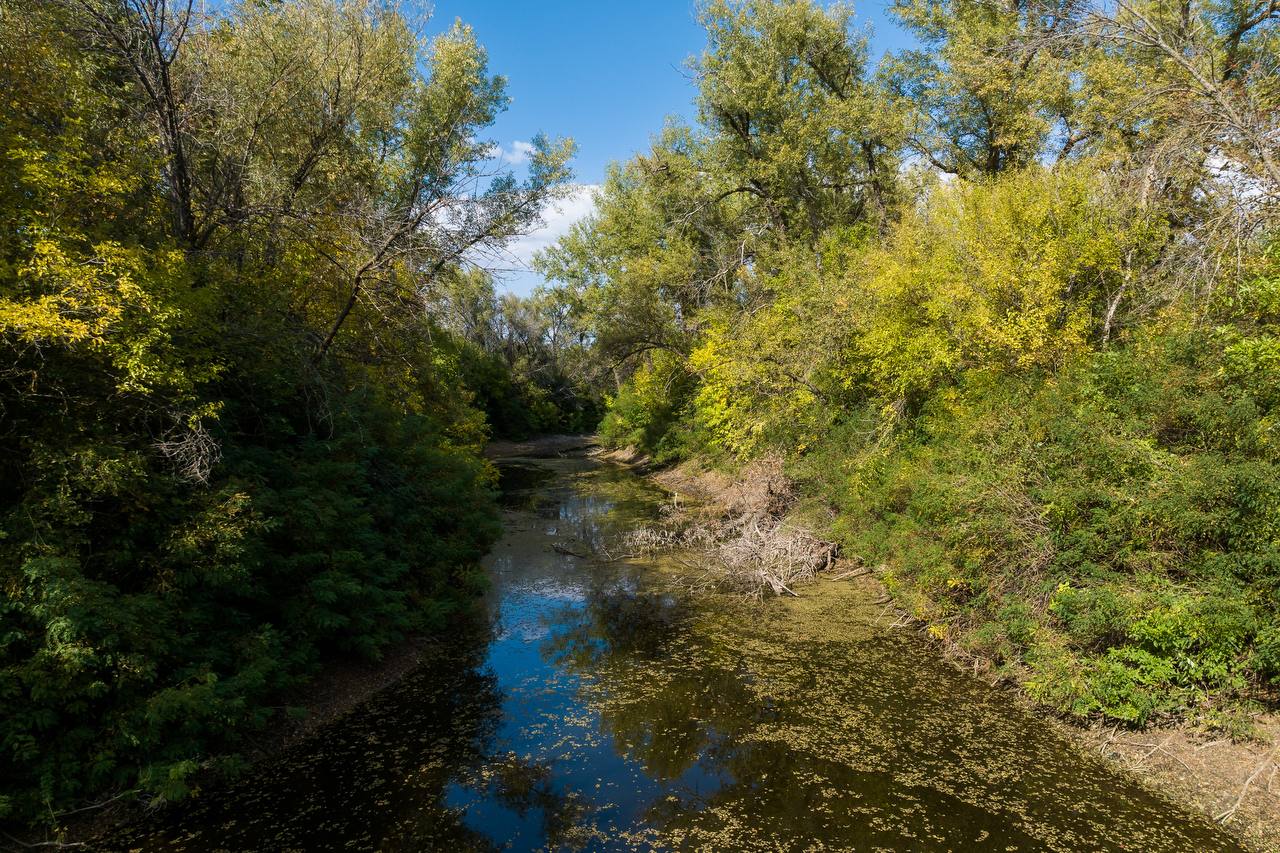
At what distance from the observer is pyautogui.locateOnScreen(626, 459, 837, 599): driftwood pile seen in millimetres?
12570

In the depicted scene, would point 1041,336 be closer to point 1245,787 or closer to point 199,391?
point 1245,787

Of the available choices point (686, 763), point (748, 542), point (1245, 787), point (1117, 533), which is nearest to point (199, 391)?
point (686, 763)

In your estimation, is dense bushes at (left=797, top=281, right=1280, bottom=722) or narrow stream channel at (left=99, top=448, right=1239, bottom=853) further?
dense bushes at (left=797, top=281, right=1280, bottom=722)

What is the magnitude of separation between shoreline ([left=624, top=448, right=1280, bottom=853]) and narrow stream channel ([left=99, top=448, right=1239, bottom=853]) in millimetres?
219

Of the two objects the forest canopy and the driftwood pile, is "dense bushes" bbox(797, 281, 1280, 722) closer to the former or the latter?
the forest canopy

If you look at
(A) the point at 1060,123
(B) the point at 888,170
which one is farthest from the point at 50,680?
(B) the point at 888,170

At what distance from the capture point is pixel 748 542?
42.9 ft

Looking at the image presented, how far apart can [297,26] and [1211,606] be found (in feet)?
49.3

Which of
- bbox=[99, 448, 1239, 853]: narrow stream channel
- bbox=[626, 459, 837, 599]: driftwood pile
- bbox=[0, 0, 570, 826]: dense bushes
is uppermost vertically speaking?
bbox=[0, 0, 570, 826]: dense bushes

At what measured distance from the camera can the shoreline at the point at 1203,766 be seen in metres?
5.70

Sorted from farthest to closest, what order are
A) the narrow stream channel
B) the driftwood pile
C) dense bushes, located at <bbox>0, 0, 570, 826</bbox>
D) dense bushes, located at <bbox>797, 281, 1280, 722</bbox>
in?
the driftwood pile → dense bushes, located at <bbox>797, 281, 1280, 722</bbox> → the narrow stream channel → dense bushes, located at <bbox>0, 0, 570, 826</bbox>

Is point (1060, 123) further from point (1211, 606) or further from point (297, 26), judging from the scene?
point (297, 26)

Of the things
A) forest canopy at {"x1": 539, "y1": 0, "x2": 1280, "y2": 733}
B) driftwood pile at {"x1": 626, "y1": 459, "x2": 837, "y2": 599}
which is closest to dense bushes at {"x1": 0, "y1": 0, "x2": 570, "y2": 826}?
driftwood pile at {"x1": 626, "y1": 459, "x2": 837, "y2": 599}

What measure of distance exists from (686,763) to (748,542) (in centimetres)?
659
